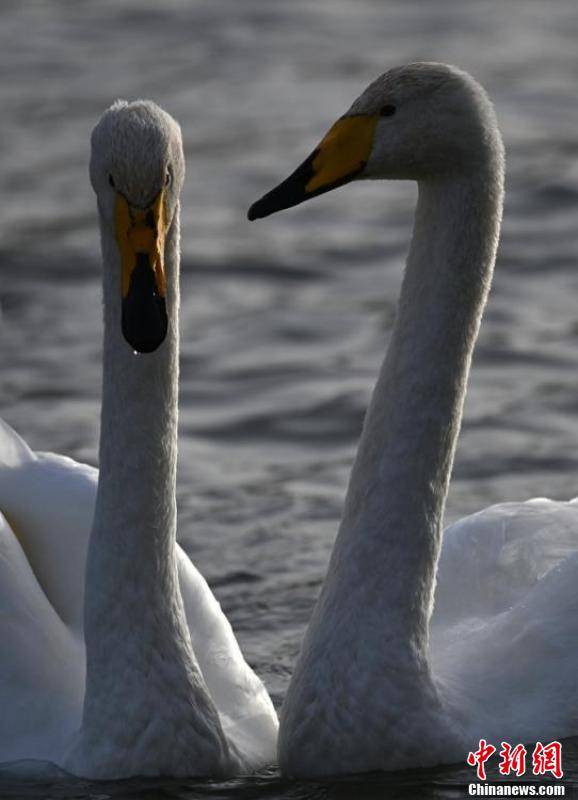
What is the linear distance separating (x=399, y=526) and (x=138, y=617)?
0.95 meters

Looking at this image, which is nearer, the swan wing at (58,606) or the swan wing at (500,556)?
the swan wing at (58,606)

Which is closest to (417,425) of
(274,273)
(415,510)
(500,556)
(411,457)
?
(411,457)

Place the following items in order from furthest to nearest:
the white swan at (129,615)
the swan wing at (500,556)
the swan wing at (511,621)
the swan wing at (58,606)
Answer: the swan wing at (500,556) < the swan wing at (511,621) < the swan wing at (58,606) < the white swan at (129,615)

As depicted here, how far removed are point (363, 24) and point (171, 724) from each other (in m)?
14.0

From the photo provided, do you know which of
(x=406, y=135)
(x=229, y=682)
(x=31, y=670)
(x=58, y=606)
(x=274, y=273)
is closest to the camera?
(x=406, y=135)

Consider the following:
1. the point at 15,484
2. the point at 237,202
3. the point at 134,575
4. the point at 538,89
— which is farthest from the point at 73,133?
the point at 134,575

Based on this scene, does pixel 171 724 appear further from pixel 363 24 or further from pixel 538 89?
pixel 363 24

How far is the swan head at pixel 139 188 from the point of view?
21.6ft

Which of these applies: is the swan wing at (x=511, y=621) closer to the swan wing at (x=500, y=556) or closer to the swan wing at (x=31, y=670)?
the swan wing at (x=500, y=556)

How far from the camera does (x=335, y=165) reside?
7.26 meters

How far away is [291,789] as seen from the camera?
7543mm

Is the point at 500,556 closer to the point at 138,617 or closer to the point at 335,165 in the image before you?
the point at 138,617

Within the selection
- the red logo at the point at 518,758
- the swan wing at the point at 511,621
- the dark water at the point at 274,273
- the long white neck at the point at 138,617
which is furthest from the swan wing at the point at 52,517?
the red logo at the point at 518,758

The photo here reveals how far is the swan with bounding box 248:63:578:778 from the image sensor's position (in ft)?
23.7
